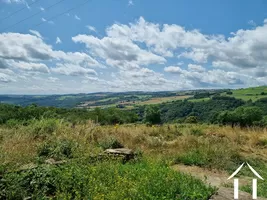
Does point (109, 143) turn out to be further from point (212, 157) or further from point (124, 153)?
point (212, 157)

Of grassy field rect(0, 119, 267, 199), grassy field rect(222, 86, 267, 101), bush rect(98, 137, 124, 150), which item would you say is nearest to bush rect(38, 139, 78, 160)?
grassy field rect(0, 119, 267, 199)

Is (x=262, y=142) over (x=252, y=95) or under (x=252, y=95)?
over

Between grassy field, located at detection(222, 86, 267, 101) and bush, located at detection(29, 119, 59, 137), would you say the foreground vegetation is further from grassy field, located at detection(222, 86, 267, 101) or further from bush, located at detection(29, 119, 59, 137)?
grassy field, located at detection(222, 86, 267, 101)

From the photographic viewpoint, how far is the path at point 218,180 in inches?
197

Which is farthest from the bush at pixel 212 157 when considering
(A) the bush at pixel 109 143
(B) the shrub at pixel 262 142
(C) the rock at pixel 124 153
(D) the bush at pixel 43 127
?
(D) the bush at pixel 43 127

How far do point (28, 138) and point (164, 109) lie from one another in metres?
87.9

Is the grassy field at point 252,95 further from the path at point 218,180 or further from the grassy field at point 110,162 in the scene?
the path at point 218,180

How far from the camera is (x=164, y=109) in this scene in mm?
96500

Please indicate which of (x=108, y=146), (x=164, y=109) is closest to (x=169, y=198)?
(x=108, y=146)

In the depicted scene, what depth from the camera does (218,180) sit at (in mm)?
7902

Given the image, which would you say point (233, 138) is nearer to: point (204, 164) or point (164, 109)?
point (204, 164)

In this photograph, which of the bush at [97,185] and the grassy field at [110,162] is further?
the grassy field at [110,162]

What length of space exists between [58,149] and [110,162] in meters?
1.96

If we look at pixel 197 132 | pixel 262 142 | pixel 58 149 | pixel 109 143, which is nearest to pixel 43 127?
pixel 109 143
